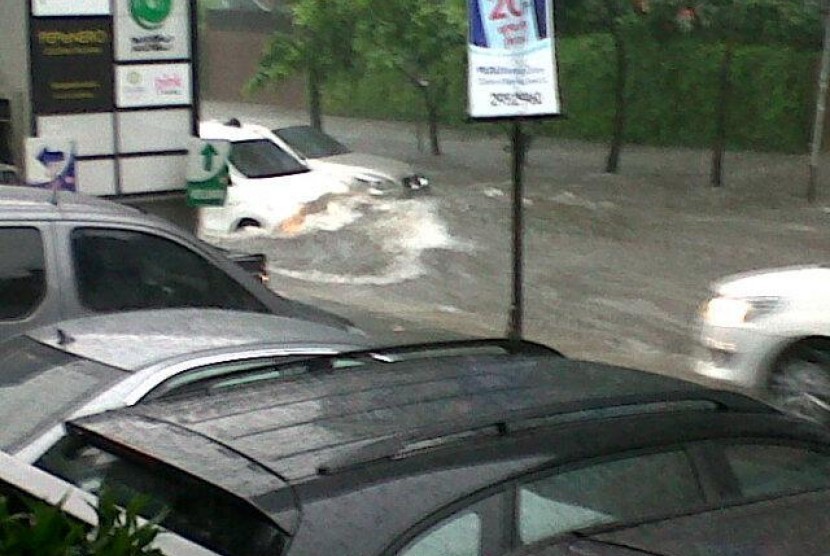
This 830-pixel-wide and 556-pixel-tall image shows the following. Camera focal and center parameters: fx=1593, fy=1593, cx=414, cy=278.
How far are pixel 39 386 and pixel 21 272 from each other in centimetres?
219

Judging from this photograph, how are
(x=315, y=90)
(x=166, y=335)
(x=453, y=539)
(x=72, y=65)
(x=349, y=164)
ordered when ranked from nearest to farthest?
(x=453, y=539), (x=166, y=335), (x=72, y=65), (x=349, y=164), (x=315, y=90)

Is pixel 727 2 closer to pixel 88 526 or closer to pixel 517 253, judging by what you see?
pixel 517 253

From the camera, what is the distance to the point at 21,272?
7102 mm

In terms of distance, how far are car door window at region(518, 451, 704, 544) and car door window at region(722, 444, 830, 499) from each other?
0.57 feet

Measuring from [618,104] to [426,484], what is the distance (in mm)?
24122

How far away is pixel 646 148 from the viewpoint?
32375 mm

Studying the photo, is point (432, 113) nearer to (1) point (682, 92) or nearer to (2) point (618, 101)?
(2) point (618, 101)

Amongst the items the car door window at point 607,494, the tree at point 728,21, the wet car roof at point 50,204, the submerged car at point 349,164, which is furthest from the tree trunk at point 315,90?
the car door window at point 607,494

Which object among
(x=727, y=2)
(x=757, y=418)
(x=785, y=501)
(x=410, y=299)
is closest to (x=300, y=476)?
(x=785, y=501)

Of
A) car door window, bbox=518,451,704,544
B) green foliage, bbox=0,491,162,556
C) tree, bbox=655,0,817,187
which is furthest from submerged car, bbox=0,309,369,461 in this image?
tree, bbox=655,0,817,187

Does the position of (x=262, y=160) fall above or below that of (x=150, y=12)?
below

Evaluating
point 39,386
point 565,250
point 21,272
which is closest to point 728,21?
point 565,250

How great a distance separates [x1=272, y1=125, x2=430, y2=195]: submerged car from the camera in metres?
20.2

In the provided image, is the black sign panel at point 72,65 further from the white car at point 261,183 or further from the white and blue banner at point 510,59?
the white car at point 261,183
